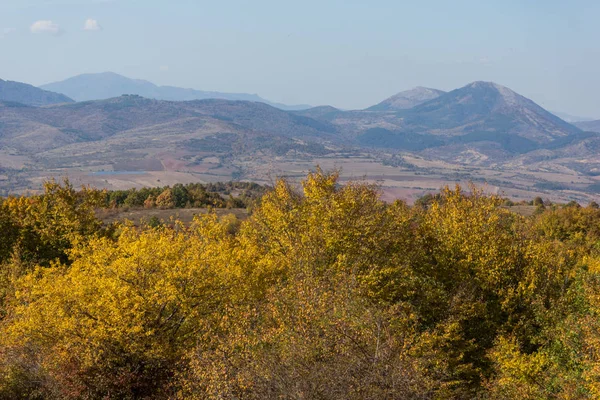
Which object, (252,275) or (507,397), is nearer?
(507,397)

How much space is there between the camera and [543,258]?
29656 millimetres

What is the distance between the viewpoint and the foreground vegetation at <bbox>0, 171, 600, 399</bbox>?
1620 cm

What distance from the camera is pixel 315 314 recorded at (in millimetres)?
17047

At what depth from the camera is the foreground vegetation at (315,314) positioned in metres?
16.2

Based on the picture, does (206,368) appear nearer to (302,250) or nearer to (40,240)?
(302,250)

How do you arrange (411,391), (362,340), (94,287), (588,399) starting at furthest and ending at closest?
(94,287) < (588,399) < (362,340) < (411,391)

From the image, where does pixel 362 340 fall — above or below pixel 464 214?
below

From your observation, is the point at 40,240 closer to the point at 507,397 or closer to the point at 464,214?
the point at 464,214

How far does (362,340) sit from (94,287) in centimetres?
1171

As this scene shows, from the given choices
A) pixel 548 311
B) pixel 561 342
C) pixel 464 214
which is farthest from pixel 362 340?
pixel 464 214

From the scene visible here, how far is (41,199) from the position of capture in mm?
43500

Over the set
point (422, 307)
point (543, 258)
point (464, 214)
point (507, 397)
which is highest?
point (464, 214)

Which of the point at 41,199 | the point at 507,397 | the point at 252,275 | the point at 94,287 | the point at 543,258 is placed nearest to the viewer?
the point at 507,397

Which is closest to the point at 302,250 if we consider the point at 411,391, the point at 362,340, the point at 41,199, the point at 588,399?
the point at 362,340
